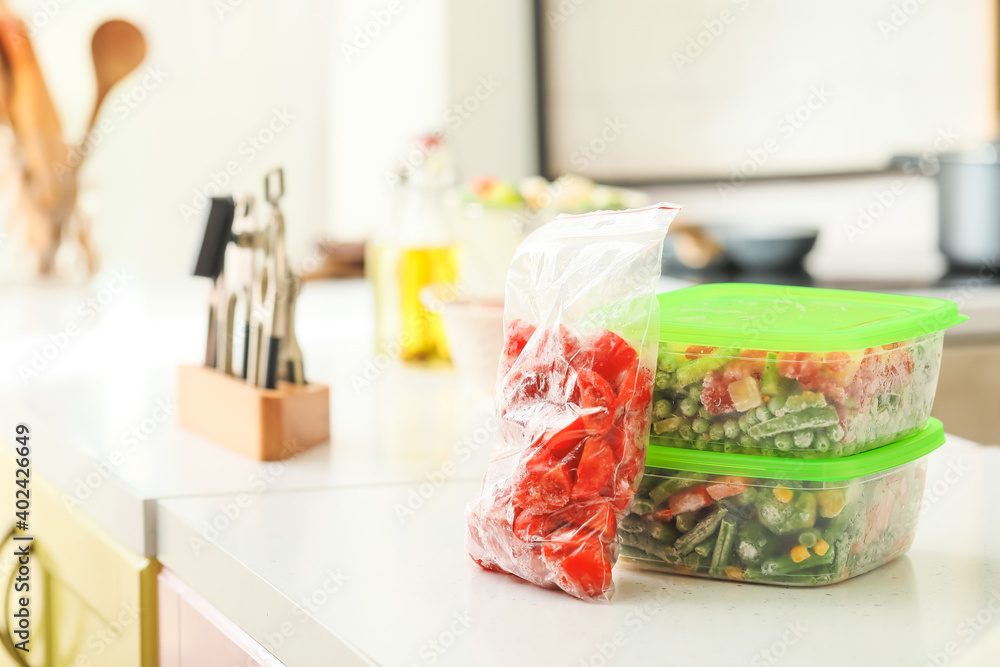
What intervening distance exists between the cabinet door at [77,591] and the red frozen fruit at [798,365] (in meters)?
0.51

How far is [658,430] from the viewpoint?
591 mm

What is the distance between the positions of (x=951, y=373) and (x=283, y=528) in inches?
43.5

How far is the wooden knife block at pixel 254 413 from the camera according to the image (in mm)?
904

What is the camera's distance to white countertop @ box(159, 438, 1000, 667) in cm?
50

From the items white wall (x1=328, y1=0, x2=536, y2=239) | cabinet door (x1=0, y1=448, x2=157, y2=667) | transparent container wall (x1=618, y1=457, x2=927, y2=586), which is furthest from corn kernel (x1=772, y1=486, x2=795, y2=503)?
white wall (x1=328, y1=0, x2=536, y2=239)

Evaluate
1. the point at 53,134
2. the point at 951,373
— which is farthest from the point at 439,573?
the point at 53,134

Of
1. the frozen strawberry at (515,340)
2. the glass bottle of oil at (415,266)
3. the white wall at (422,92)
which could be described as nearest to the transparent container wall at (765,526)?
the frozen strawberry at (515,340)

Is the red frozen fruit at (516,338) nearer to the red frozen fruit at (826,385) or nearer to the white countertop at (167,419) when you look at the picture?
the red frozen fruit at (826,385)

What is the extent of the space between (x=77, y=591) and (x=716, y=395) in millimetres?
658

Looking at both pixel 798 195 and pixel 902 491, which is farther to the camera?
pixel 798 195

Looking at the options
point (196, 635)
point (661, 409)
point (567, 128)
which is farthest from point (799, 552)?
point (567, 128)

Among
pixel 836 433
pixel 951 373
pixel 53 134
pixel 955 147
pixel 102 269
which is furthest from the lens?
pixel 102 269

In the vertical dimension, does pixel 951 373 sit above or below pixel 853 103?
below

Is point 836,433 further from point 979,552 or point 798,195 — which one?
point 798,195
